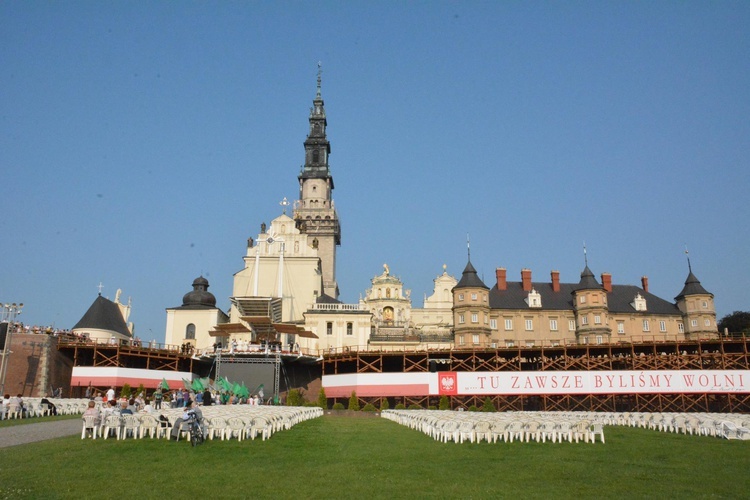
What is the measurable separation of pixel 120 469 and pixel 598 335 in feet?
211

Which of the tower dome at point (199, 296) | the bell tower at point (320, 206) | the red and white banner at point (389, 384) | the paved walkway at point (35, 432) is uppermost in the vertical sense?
the bell tower at point (320, 206)

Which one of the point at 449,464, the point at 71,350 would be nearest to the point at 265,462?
the point at 449,464

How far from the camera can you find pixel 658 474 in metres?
15.7

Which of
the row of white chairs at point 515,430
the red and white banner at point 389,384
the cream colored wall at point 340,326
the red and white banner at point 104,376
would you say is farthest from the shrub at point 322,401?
the row of white chairs at point 515,430

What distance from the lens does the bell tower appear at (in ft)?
325

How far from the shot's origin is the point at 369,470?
631 inches

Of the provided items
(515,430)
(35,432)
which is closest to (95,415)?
(35,432)

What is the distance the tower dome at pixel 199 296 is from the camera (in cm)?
7406

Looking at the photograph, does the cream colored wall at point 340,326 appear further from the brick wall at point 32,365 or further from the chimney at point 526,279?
the brick wall at point 32,365

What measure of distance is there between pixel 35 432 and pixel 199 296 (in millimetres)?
50853

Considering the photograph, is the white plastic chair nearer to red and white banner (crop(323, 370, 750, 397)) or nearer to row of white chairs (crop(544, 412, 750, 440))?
row of white chairs (crop(544, 412, 750, 440))

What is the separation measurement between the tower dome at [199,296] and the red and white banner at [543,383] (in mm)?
22053

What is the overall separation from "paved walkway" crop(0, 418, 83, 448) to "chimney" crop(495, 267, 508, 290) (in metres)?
56.2

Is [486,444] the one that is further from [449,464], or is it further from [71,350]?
[71,350]
